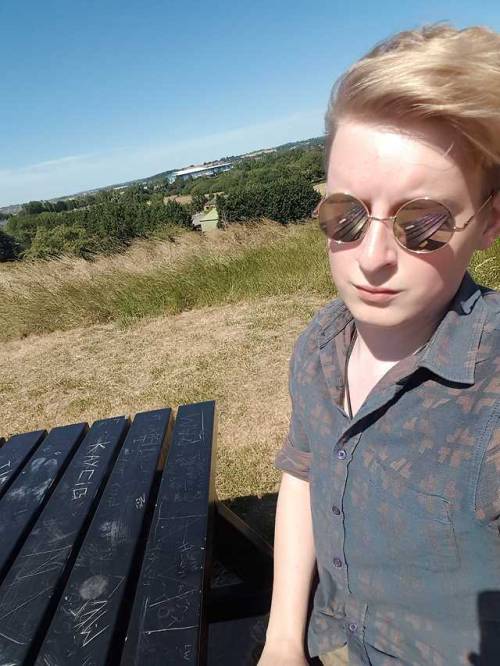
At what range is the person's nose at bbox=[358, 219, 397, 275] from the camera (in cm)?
79

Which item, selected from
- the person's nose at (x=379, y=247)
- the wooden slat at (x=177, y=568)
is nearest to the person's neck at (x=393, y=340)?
the person's nose at (x=379, y=247)

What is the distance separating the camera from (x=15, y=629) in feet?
3.72

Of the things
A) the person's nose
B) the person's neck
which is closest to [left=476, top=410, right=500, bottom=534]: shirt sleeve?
the person's neck

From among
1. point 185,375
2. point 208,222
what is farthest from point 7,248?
point 185,375

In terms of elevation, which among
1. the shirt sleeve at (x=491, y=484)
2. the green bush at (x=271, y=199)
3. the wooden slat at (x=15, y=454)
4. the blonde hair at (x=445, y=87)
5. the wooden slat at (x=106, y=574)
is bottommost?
the green bush at (x=271, y=199)

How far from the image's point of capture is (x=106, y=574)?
4.09 ft

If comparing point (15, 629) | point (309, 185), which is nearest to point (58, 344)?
point (15, 629)

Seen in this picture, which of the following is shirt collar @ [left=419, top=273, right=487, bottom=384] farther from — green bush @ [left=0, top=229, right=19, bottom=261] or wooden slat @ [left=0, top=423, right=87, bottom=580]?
green bush @ [left=0, top=229, right=19, bottom=261]

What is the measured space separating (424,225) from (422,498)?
1.52 ft

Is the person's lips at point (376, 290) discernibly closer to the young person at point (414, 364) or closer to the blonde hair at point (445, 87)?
the young person at point (414, 364)

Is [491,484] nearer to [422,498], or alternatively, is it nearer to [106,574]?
[422,498]

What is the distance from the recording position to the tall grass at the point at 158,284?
6730 millimetres

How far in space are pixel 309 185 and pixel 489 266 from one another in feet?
101

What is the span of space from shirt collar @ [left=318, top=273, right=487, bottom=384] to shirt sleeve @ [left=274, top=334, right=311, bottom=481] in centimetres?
37
